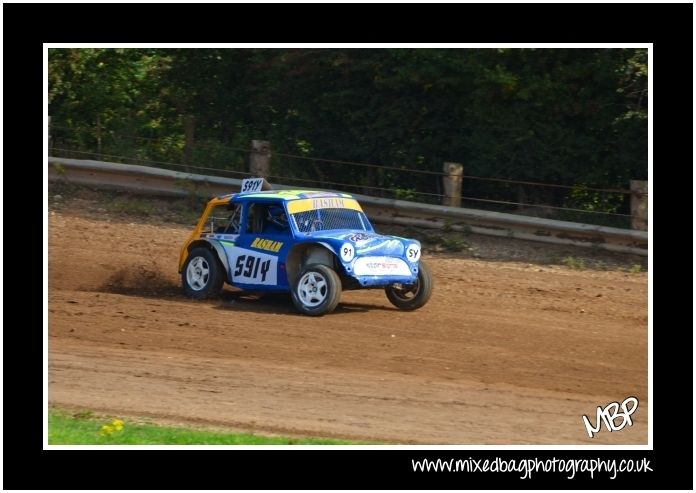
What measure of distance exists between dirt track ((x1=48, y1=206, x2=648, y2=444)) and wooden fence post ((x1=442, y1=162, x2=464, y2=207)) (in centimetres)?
274

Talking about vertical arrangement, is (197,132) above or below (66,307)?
above

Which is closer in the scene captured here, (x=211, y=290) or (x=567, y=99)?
(x=211, y=290)

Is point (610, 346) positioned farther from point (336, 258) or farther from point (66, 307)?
point (66, 307)

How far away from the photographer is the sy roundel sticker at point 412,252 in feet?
Result: 45.4

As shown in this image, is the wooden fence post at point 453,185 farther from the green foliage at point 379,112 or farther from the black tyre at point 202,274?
the black tyre at point 202,274

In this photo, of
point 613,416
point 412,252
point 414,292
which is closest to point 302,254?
point 412,252

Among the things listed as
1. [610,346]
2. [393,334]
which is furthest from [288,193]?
[610,346]

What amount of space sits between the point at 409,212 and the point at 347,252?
19.9ft

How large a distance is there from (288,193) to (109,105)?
11.1 metres

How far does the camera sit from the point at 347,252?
1341 cm

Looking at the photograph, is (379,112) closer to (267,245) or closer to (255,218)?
(255,218)

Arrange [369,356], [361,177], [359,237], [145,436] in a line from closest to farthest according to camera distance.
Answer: [145,436] → [369,356] → [359,237] → [361,177]

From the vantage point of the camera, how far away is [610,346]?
40.2ft

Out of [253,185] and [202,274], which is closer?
[202,274]
